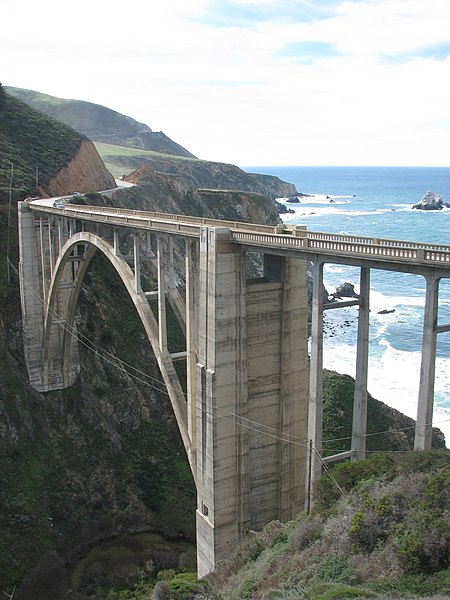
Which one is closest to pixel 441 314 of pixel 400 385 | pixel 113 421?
pixel 400 385

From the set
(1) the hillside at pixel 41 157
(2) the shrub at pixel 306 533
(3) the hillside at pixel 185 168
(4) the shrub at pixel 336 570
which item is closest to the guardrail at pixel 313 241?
(4) the shrub at pixel 336 570

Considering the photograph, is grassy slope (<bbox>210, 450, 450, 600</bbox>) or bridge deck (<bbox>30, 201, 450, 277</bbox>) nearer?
grassy slope (<bbox>210, 450, 450, 600</bbox>)

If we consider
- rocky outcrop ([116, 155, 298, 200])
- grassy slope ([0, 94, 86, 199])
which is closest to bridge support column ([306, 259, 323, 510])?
grassy slope ([0, 94, 86, 199])

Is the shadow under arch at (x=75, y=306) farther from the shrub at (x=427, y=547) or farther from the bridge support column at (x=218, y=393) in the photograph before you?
the shrub at (x=427, y=547)

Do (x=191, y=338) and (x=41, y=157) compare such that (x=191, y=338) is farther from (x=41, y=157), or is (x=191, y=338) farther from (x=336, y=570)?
(x=41, y=157)

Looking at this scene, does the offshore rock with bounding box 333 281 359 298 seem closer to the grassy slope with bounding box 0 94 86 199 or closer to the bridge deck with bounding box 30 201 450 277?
the grassy slope with bounding box 0 94 86 199

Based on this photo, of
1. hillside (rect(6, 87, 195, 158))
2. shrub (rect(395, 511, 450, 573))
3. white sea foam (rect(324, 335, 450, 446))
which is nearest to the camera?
shrub (rect(395, 511, 450, 573))

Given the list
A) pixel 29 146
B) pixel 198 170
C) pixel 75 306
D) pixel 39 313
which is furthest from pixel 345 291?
pixel 198 170
